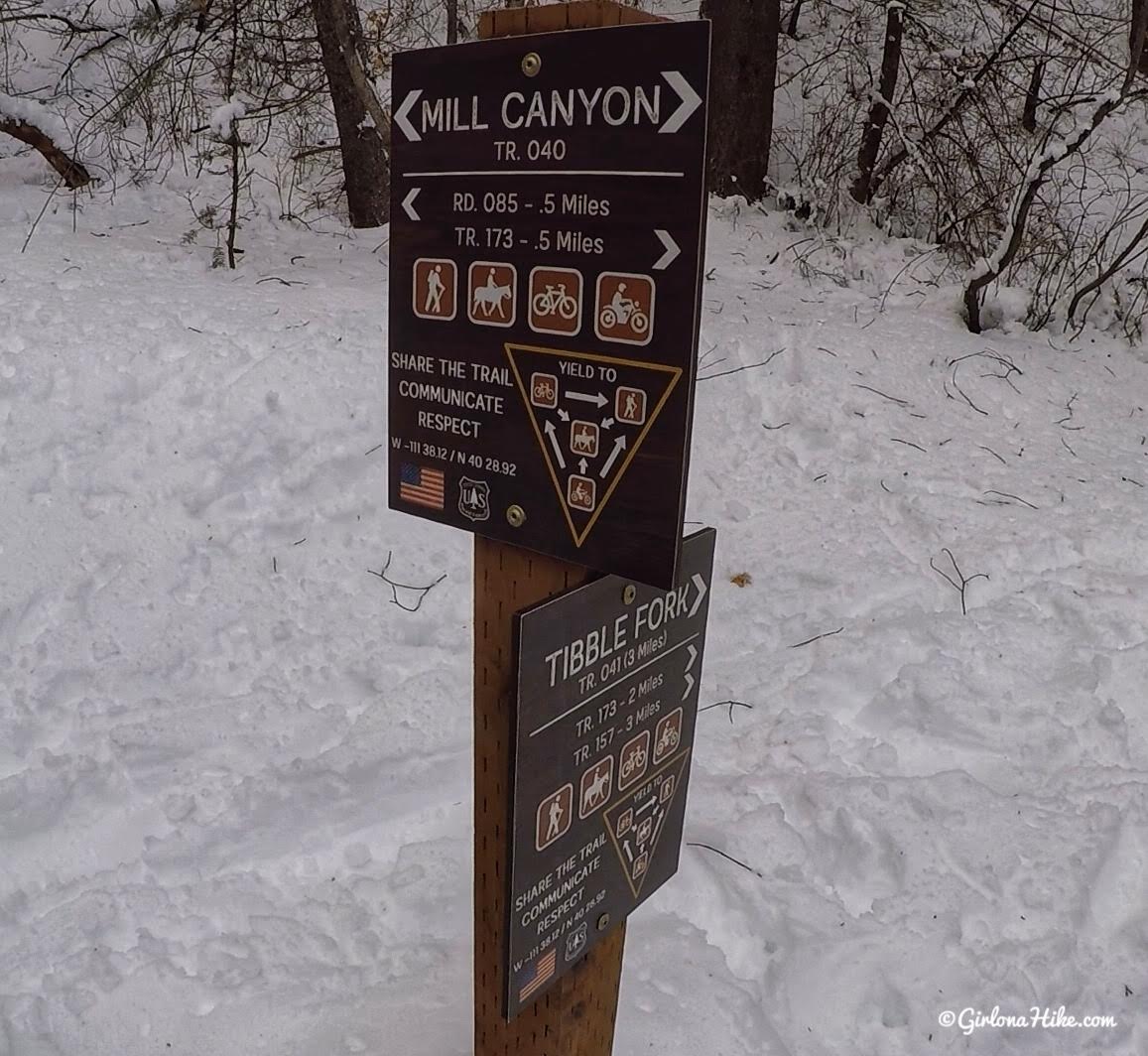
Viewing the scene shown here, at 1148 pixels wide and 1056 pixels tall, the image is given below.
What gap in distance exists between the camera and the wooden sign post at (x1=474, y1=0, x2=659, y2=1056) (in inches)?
54.4

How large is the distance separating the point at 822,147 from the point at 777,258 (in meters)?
1.48

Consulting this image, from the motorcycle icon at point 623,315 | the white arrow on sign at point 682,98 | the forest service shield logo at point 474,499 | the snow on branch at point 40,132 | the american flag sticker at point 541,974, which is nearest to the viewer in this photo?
the white arrow on sign at point 682,98

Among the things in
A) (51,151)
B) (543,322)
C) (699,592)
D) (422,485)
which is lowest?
(699,592)

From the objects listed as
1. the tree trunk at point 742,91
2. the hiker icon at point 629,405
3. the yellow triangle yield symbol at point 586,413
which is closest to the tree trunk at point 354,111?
the tree trunk at point 742,91

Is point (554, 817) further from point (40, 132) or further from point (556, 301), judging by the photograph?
point (40, 132)

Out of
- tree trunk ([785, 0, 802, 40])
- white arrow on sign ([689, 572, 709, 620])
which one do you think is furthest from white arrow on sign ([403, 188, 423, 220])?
tree trunk ([785, 0, 802, 40])

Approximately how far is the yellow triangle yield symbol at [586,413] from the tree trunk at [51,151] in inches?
209

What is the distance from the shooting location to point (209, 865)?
2561 mm

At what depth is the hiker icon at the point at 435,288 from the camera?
1.50 metres

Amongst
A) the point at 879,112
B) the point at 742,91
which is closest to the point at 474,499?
the point at 742,91

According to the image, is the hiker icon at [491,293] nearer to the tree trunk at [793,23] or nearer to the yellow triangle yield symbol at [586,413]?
the yellow triangle yield symbol at [586,413]

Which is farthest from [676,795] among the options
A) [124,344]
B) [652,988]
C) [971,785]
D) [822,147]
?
[822,147]

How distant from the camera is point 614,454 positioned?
1371 mm

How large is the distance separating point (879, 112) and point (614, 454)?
20.0ft
